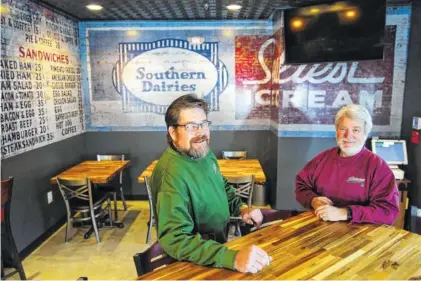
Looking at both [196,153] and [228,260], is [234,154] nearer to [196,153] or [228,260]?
[196,153]

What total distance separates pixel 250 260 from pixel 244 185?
2275 millimetres

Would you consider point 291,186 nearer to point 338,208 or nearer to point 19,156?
point 338,208

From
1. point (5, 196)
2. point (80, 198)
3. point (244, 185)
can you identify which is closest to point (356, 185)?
point (244, 185)

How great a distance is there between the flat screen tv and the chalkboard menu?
2.70m

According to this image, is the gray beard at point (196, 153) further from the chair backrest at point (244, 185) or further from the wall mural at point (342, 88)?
the wall mural at point (342, 88)

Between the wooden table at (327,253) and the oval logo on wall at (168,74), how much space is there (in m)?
3.52

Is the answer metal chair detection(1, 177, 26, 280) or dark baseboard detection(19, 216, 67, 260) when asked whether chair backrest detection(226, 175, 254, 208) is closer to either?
metal chair detection(1, 177, 26, 280)

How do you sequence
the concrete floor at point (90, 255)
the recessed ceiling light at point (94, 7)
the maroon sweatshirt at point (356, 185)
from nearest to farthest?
1. the maroon sweatshirt at point (356, 185)
2. the concrete floor at point (90, 255)
3. the recessed ceiling light at point (94, 7)

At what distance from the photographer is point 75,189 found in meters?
3.61

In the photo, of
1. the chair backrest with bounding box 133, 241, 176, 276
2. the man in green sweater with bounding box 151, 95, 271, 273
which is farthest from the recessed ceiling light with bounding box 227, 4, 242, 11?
the chair backrest with bounding box 133, 241, 176, 276

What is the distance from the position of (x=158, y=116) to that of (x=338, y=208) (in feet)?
12.1

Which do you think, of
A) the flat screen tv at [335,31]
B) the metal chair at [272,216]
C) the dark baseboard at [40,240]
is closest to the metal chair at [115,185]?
the dark baseboard at [40,240]

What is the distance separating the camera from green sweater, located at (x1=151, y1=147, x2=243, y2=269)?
1183mm

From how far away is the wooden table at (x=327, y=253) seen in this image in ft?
3.72
